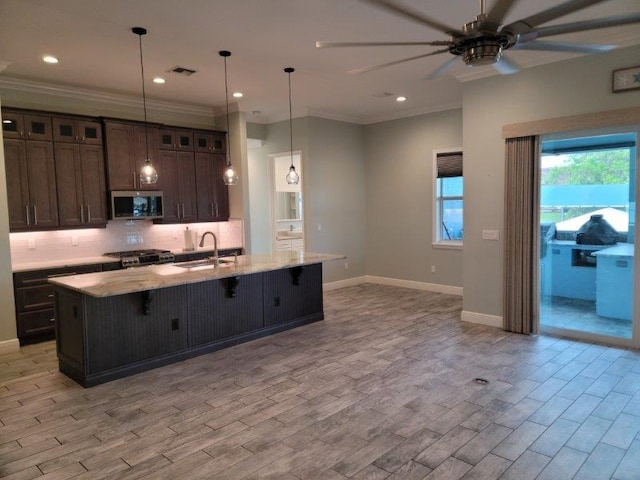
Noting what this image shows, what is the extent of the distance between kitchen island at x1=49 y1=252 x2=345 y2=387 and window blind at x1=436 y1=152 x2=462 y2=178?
3147 mm

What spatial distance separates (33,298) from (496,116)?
5.76m

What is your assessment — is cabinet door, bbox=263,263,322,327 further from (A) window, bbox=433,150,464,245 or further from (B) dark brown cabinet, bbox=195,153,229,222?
(A) window, bbox=433,150,464,245

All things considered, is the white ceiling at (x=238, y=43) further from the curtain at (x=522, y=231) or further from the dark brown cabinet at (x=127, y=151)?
the curtain at (x=522, y=231)

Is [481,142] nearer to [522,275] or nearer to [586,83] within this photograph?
[586,83]

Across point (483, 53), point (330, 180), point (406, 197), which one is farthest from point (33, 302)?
point (406, 197)

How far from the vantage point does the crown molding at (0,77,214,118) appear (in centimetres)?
539

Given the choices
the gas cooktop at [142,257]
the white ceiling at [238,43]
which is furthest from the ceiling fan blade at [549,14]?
the gas cooktop at [142,257]

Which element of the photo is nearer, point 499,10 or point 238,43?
point 499,10

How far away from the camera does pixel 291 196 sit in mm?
9844

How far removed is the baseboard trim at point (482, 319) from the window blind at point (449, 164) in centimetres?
256

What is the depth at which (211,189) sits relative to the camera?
281 inches

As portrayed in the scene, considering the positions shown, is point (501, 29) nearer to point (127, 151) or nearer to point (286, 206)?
point (127, 151)

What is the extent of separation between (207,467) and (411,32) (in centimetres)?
389

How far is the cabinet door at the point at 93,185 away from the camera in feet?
19.0
